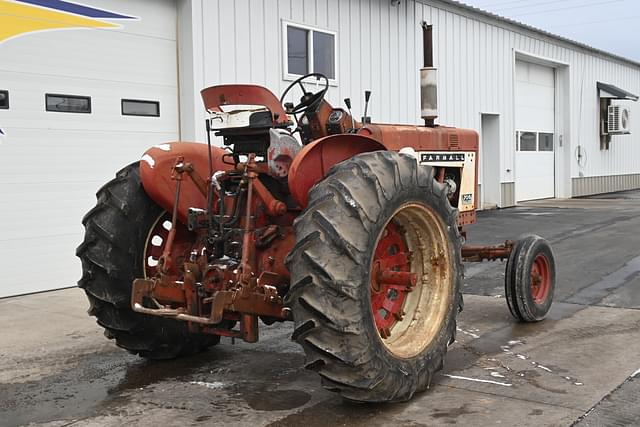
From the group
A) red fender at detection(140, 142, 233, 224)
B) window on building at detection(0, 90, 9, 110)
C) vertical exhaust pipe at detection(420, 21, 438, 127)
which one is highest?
window on building at detection(0, 90, 9, 110)

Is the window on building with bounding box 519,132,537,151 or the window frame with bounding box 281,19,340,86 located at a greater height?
the window frame with bounding box 281,19,340,86

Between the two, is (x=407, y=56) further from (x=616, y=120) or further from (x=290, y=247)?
(x=616, y=120)

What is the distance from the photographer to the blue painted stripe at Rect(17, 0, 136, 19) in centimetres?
853

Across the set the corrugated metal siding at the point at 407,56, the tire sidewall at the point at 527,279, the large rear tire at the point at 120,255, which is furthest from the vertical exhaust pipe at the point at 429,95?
the corrugated metal siding at the point at 407,56

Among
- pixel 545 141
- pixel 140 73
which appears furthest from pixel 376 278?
pixel 545 141

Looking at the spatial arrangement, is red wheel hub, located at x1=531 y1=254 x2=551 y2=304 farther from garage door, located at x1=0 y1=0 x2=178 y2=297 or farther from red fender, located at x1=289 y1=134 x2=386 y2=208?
garage door, located at x1=0 y1=0 x2=178 y2=297

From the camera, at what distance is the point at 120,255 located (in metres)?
4.96

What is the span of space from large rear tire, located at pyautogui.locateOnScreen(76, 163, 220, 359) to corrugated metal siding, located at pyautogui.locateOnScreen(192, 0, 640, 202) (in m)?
5.17

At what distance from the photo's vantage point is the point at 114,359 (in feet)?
18.6

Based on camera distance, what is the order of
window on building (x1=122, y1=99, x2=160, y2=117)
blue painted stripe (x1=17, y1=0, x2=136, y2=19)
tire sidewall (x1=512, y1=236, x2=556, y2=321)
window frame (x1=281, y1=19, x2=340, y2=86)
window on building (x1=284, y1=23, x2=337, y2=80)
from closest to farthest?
Result: 1. tire sidewall (x1=512, y1=236, x2=556, y2=321)
2. blue painted stripe (x1=17, y1=0, x2=136, y2=19)
3. window on building (x1=122, y1=99, x2=160, y2=117)
4. window frame (x1=281, y1=19, x2=340, y2=86)
5. window on building (x1=284, y1=23, x2=337, y2=80)

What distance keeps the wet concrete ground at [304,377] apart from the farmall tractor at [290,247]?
26 centimetres

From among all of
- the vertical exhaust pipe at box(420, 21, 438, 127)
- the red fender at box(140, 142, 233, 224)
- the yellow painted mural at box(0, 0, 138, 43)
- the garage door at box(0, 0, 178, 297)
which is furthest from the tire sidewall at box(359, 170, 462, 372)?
the yellow painted mural at box(0, 0, 138, 43)

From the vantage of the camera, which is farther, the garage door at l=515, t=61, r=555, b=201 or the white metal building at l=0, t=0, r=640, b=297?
the garage door at l=515, t=61, r=555, b=201

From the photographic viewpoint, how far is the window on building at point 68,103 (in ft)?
28.2
